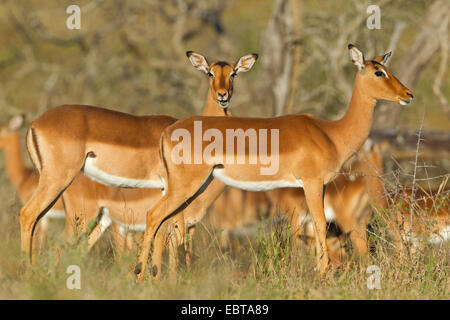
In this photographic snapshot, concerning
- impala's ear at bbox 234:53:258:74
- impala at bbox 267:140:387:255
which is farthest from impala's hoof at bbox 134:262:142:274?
impala at bbox 267:140:387:255

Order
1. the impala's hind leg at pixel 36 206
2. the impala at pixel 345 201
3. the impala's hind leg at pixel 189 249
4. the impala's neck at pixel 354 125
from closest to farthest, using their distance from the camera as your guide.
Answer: the impala's hind leg at pixel 36 206, the impala's hind leg at pixel 189 249, the impala's neck at pixel 354 125, the impala at pixel 345 201

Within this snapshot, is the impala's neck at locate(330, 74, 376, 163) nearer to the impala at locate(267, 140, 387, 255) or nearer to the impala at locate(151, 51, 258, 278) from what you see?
the impala at locate(151, 51, 258, 278)

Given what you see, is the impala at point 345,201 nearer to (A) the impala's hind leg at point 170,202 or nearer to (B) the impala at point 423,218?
(B) the impala at point 423,218

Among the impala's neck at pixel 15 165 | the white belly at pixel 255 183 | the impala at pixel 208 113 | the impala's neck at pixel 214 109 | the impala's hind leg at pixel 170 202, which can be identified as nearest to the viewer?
the impala's hind leg at pixel 170 202

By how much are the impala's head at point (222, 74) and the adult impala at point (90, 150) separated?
0.05 ft

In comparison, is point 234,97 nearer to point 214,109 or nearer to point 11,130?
point 11,130

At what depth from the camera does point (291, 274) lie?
212 inches

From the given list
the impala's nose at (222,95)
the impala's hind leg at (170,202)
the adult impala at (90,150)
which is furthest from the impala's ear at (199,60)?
the impala's hind leg at (170,202)

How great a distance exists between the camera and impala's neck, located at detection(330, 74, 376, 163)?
5953 millimetres

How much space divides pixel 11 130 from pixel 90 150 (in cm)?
467

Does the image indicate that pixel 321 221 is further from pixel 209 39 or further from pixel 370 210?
pixel 209 39

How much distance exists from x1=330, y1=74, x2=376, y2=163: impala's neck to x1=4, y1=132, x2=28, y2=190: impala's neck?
210 inches

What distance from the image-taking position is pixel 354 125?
6.06 meters

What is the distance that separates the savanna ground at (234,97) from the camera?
4.90 m
